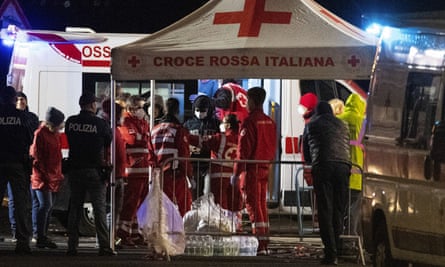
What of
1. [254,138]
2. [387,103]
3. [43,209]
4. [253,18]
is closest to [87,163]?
[43,209]

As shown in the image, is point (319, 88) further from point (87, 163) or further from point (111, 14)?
point (111, 14)

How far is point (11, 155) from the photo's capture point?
1355 cm

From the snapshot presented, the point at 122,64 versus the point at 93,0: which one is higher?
the point at 93,0

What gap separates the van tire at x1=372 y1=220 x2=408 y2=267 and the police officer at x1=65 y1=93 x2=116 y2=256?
10.8 feet

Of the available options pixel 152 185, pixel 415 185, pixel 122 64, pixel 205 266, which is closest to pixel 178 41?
pixel 122 64

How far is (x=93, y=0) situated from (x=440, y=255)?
25.4 m

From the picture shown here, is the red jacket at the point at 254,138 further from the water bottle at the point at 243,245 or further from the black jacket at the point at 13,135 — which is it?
the black jacket at the point at 13,135

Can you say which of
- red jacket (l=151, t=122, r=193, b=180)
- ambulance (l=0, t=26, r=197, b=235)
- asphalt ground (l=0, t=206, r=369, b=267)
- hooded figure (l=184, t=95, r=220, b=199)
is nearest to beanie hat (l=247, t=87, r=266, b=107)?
red jacket (l=151, t=122, r=193, b=180)

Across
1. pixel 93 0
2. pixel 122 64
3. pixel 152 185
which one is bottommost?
pixel 152 185

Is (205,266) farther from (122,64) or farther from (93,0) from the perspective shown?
(93,0)

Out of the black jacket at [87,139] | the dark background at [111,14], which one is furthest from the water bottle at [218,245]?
the dark background at [111,14]

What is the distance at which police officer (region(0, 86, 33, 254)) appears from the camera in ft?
44.4

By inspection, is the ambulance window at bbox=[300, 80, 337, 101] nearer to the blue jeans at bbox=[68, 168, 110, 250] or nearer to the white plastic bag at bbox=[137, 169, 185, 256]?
the white plastic bag at bbox=[137, 169, 185, 256]

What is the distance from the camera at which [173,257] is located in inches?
535
